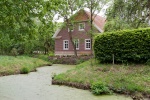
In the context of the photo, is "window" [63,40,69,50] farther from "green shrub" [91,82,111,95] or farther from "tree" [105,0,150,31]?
"green shrub" [91,82,111,95]

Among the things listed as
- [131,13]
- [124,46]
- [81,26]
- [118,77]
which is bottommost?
[118,77]

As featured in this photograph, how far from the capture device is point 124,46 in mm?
11352

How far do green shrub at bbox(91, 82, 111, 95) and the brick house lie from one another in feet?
57.0

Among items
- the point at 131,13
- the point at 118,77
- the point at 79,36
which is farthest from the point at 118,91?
the point at 79,36

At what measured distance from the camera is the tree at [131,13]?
47.6ft

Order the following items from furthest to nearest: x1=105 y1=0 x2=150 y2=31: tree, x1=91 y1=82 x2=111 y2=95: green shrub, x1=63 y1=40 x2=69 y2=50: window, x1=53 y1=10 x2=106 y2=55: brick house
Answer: x1=63 y1=40 x2=69 y2=50: window, x1=53 y1=10 x2=106 y2=55: brick house, x1=105 y1=0 x2=150 y2=31: tree, x1=91 y1=82 x2=111 y2=95: green shrub

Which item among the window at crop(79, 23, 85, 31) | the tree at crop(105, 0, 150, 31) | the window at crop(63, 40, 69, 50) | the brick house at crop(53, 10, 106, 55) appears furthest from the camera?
the window at crop(63, 40, 69, 50)

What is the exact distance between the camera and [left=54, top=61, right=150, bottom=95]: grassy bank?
27.0 ft

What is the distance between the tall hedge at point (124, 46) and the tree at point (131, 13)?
392 centimetres

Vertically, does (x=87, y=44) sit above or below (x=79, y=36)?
below

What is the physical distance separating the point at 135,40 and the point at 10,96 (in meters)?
7.33

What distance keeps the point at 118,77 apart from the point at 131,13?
285 inches

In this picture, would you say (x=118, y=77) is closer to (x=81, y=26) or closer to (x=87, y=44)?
(x=87, y=44)

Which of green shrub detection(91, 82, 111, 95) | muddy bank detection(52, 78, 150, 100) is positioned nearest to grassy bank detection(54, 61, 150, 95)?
muddy bank detection(52, 78, 150, 100)
